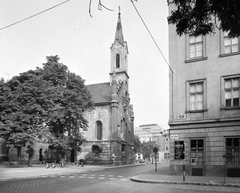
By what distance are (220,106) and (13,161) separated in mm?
34872

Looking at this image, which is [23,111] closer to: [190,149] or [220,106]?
[190,149]

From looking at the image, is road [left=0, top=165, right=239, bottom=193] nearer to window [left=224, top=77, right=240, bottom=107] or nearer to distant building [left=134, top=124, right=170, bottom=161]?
window [left=224, top=77, right=240, bottom=107]

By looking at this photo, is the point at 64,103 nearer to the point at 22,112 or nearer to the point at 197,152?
the point at 22,112

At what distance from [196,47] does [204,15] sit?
15185 millimetres

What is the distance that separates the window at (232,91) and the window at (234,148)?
8.15ft

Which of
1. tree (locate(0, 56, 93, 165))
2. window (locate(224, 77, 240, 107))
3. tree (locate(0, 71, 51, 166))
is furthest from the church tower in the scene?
window (locate(224, 77, 240, 107))

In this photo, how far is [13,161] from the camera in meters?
43.3

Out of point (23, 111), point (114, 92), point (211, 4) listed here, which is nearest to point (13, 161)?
point (23, 111)

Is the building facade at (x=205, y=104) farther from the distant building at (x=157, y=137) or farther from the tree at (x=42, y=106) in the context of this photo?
the distant building at (x=157, y=137)

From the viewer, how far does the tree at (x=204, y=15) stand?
659cm

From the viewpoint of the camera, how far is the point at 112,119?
159 ft

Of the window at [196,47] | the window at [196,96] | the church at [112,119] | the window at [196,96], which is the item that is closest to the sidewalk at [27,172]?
the window at [196,96]

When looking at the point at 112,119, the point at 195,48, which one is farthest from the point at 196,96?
the point at 112,119

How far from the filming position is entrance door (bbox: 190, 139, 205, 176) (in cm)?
2007
